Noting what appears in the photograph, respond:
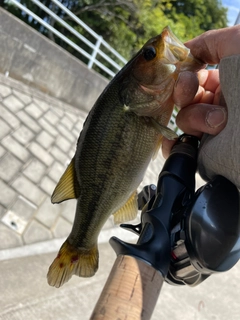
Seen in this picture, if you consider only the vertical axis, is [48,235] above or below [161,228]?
below

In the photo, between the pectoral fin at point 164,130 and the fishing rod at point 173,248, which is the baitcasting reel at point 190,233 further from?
the pectoral fin at point 164,130

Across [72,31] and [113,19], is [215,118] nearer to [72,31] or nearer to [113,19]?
[72,31]

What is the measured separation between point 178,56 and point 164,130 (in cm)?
Answer: 33

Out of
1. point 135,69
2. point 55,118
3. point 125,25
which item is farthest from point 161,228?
point 125,25

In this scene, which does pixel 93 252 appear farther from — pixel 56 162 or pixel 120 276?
pixel 56 162

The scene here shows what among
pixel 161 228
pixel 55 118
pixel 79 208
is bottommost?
pixel 55 118

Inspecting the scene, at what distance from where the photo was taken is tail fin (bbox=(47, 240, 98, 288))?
1.81 metres

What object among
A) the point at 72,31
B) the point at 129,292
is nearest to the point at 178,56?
the point at 129,292

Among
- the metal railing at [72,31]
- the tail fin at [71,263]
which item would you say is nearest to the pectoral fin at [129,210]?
the tail fin at [71,263]

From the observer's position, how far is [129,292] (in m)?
1.19

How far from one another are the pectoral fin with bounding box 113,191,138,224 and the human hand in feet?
1.10

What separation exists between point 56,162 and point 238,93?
13.2ft

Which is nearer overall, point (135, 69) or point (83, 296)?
point (135, 69)

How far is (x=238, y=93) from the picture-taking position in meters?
1.39
